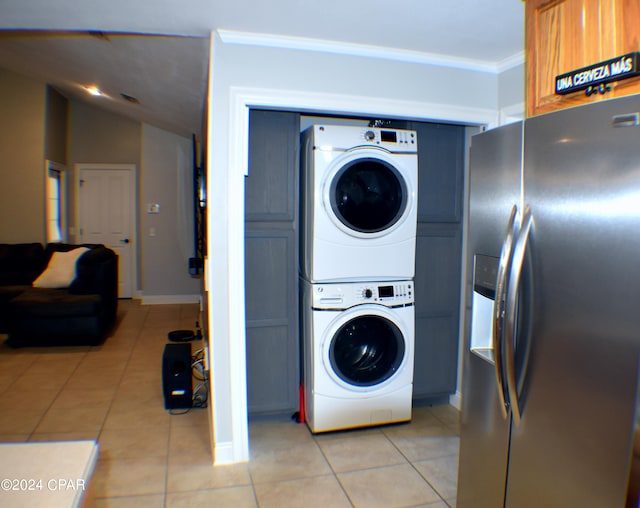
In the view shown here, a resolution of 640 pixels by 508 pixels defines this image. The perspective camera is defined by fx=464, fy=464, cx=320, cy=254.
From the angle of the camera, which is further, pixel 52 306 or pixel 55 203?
pixel 55 203

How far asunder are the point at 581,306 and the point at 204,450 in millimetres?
2150

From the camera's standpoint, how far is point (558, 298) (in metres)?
1.32

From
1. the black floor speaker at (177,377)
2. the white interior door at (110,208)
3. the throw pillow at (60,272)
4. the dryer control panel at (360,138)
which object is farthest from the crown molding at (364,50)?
the white interior door at (110,208)

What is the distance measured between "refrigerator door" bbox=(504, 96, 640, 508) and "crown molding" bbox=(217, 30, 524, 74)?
1.30 m

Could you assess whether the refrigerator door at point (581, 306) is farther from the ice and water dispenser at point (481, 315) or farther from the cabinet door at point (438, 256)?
the cabinet door at point (438, 256)

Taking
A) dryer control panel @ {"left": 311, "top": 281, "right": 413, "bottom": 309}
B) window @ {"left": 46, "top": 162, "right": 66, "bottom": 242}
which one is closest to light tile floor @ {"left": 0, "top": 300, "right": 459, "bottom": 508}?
dryer control panel @ {"left": 311, "top": 281, "right": 413, "bottom": 309}

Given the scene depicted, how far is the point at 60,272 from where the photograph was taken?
5.07 m

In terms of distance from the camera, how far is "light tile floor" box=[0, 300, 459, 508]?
85.7 inches

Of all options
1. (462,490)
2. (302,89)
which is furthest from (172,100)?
(462,490)

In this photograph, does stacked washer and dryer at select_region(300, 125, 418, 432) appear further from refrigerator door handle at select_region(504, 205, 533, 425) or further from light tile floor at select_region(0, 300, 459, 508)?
refrigerator door handle at select_region(504, 205, 533, 425)

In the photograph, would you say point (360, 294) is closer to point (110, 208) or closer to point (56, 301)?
point (56, 301)

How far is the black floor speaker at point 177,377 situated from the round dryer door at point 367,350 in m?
1.04

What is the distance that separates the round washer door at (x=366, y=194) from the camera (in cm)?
259

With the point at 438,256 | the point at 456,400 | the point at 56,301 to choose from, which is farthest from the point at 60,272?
the point at 456,400
